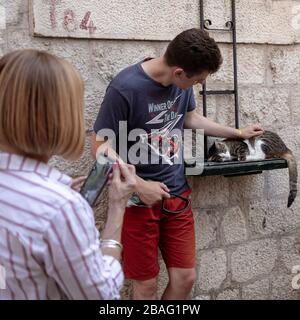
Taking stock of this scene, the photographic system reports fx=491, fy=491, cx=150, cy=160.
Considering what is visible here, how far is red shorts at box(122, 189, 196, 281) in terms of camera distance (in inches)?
106

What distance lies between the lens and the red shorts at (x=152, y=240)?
8.87ft

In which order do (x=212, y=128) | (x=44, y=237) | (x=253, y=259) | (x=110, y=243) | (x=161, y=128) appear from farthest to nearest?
1. (x=253, y=259)
2. (x=212, y=128)
3. (x=161, y=128)
4. (x=110, y=243)
5. (x=44, y=237)

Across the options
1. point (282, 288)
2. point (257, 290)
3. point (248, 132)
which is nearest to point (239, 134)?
point (248, 132)

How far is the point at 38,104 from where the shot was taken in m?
1.30

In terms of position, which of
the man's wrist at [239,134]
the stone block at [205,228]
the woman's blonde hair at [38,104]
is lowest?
the stone block at [205,228]

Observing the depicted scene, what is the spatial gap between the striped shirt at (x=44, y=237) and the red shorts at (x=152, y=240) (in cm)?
132

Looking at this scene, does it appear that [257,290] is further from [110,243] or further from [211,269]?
[110,243]

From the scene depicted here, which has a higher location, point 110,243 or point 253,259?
point 110,243

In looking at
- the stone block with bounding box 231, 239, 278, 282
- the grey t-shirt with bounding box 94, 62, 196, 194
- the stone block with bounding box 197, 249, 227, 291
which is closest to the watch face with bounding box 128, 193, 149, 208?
the grey t-shirt with bounding box 94, 62, 196, 194

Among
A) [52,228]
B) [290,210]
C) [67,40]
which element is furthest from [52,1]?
[290,210]

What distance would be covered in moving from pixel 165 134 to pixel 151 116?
166 mm

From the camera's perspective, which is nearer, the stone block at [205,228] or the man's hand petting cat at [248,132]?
the man's hand petting cat at [248,132]

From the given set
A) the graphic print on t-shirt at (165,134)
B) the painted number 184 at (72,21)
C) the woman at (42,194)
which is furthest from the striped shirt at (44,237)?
the painted number 184 at (72,21)

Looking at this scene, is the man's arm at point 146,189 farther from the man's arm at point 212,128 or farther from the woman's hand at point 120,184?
the woman's hand at point 120,184
